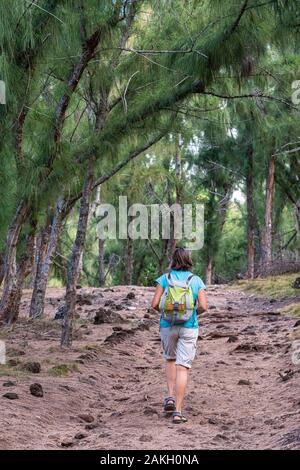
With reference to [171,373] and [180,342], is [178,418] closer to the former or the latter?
[171,373]

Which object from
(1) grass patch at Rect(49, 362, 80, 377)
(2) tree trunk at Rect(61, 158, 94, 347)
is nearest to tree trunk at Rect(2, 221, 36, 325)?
(2) tree trunk at Rect(61, 158, 94, 347)

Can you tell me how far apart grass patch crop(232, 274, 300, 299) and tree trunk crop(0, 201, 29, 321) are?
6652 mm

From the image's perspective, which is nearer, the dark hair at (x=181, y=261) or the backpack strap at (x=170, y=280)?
the backpack strap at (x=170, y=280)

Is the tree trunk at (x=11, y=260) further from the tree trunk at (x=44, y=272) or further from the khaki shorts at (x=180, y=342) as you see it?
the khaki shorts at (x=180, y=342)

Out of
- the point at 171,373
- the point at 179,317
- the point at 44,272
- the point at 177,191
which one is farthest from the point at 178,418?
the point at 177,191

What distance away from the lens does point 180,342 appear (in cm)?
495

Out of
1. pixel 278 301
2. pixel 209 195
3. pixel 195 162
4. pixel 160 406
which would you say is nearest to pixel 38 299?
pixel 278 301

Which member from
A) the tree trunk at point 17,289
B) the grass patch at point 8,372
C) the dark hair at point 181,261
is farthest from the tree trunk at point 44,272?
the dark hair at point 181,261

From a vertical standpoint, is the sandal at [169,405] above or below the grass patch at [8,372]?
below

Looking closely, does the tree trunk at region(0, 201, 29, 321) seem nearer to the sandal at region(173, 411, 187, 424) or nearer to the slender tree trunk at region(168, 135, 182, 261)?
the sandal at region(173, 411, 187, 424)

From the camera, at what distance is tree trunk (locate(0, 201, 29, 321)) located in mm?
8555

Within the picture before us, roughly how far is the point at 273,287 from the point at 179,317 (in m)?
11.8

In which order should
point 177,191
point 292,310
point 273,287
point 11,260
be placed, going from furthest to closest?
point 177,191
point 273,287
point 292,310
point 11,260

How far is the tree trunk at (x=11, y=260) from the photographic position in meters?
8.55
